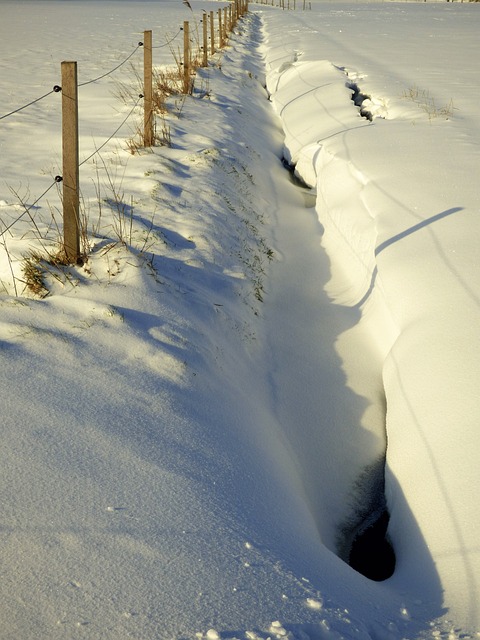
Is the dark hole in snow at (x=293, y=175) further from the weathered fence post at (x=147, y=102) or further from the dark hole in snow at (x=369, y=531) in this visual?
the dark hole in snow at (x=369, y=531)

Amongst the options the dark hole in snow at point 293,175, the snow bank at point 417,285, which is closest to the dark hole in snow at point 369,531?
the snow bank at point 417,285

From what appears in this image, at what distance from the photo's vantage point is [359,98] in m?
10.1

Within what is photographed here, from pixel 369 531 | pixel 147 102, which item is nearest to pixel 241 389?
pixel 369 531

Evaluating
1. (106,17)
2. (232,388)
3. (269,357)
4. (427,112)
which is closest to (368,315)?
(269,357)

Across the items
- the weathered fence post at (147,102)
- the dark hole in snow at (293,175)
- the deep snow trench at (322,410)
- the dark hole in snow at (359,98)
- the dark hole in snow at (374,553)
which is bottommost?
the dark hole in snow at (374,553)

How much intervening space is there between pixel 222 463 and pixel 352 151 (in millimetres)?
4916

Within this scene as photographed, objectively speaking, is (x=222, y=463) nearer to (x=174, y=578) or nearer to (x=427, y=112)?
(x=174, y=578)

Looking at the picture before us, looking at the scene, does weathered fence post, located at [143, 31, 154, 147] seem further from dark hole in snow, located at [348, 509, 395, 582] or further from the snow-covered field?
dark hole in snow, located at [348, 509, 395, 582]

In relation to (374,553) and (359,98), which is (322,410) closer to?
→ (374,553)

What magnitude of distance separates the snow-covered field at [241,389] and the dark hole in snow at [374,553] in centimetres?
6

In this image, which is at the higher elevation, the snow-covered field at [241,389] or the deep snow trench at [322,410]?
the snow-covered field at [241,389]

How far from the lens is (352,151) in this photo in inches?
276

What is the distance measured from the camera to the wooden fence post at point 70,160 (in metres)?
3.55

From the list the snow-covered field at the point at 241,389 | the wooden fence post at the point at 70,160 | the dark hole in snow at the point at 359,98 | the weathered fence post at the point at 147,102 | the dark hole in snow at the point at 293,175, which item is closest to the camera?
the snow-covered field at the point at 241,389
